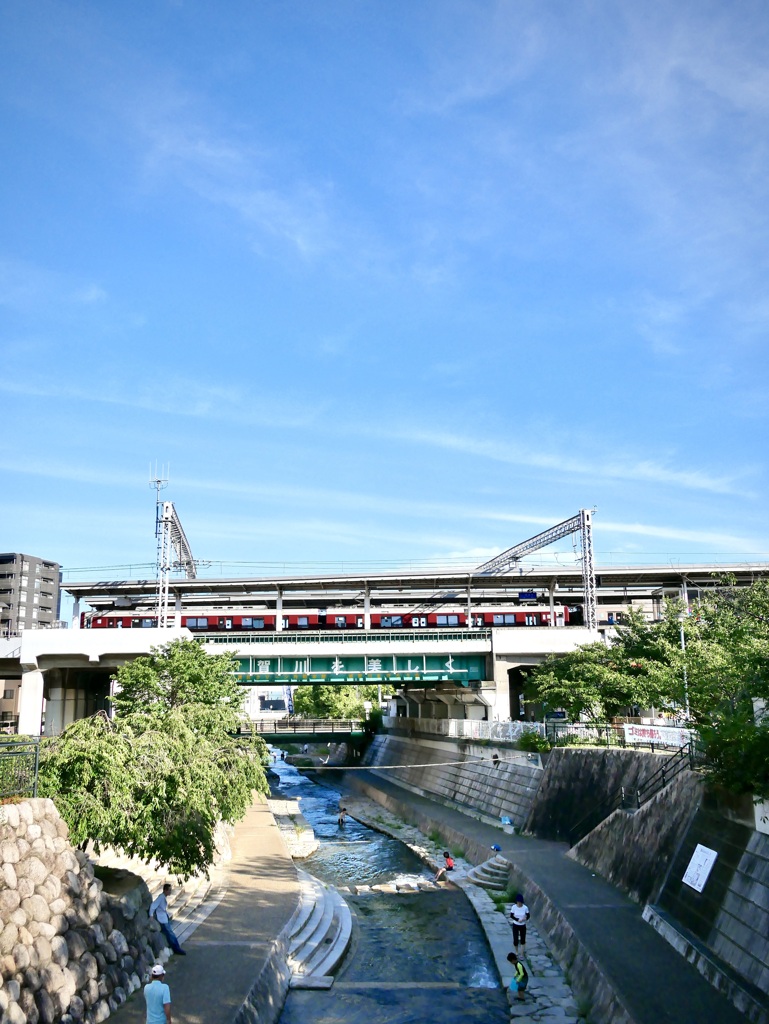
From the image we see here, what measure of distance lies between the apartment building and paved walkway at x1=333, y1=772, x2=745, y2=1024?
105 meters

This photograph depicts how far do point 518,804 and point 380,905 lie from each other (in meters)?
11.6

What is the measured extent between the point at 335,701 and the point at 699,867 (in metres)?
92.9

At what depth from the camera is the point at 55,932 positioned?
13.8m

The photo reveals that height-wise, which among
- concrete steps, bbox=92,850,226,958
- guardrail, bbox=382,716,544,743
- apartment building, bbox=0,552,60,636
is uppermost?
apartment building, bbox=0,552,60,636

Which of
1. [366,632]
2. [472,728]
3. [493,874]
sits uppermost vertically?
[366,632]

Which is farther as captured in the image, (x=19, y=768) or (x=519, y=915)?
(x=519, y=915)

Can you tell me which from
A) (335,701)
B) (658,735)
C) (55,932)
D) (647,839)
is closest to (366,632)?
(658,735)

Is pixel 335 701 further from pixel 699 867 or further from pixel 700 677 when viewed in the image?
pixel 699 867

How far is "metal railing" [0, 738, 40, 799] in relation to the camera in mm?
15773

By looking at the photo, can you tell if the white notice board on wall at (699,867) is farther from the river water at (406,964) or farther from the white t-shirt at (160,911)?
the white t-shirt at (160,911)

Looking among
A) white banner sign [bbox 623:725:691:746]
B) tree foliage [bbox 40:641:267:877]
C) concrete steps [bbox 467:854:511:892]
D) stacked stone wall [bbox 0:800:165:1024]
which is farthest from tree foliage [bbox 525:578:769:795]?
stacked stone wall [bbox 0:800:165:1024]

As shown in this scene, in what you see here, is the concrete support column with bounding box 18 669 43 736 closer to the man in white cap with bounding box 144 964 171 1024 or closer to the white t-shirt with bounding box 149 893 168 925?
the white t-shirt with bounding box 149 893 168 925

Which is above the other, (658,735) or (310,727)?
(658,735)

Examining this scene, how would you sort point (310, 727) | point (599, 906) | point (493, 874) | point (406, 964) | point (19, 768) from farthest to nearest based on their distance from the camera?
point (310, 727) → point (493, 874) → point (406, 964) → point (599, 906) → point (19, 768)
